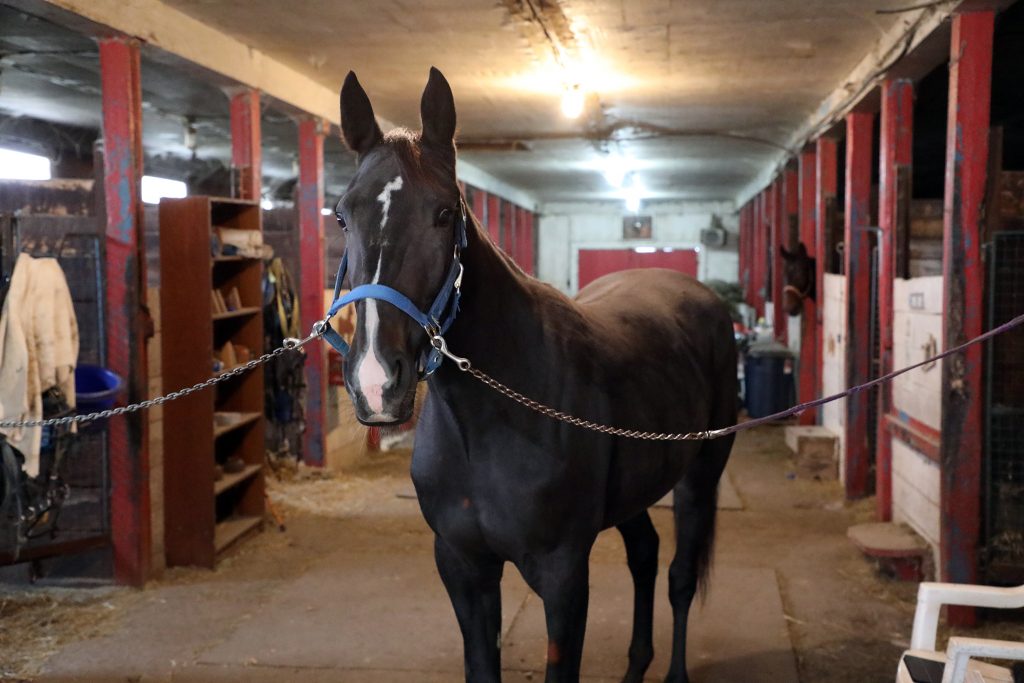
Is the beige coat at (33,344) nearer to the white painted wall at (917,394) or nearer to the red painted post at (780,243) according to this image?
the white painted wall at (917,394)

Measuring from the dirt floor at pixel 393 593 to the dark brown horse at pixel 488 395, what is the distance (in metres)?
1.22

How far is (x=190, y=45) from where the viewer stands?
5043 millimetres

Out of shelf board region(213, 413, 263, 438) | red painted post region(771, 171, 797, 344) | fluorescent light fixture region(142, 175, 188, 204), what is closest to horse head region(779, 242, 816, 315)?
red painted post region(771, 171, 797, 344)

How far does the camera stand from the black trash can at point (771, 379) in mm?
9070

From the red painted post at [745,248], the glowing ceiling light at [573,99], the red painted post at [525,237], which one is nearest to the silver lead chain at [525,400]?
the glowing ceiling light at [573,99]

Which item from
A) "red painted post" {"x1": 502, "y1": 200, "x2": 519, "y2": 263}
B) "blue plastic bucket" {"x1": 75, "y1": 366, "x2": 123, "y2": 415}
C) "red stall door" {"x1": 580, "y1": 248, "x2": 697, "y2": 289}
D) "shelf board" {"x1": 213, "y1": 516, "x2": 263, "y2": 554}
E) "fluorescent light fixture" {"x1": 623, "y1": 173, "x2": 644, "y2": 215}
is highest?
"fluorescent light fixture" {"x1": 623, "y1": 173, "x2": 644, "y2": 215}

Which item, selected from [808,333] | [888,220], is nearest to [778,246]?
[808,333]

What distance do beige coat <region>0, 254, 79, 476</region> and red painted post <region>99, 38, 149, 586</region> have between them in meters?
0.32

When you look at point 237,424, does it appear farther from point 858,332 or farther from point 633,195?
point 633,195

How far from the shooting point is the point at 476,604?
7.95 ft

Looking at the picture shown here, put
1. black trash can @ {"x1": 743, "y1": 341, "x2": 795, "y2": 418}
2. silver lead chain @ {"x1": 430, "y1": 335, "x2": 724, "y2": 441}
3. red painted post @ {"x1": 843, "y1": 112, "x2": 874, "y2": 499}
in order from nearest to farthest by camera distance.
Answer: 1. silver lead chain @ {"x1": 430, "y1": 335, "x2": 724, "y2": 441}
2. red painted post @ {"x1": 843, "y1": 112, "x2": 874, "y2": 499}
3. black trash can @ {"x1": 743, "y1": 341, "x2": 795, "y2": 418}

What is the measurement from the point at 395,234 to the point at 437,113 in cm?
36

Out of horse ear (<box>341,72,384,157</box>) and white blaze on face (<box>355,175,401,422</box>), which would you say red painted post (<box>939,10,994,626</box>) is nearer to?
horse ear (<box>341,72,384,157</box>)

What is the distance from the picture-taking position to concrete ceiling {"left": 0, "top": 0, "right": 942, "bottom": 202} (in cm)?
495
